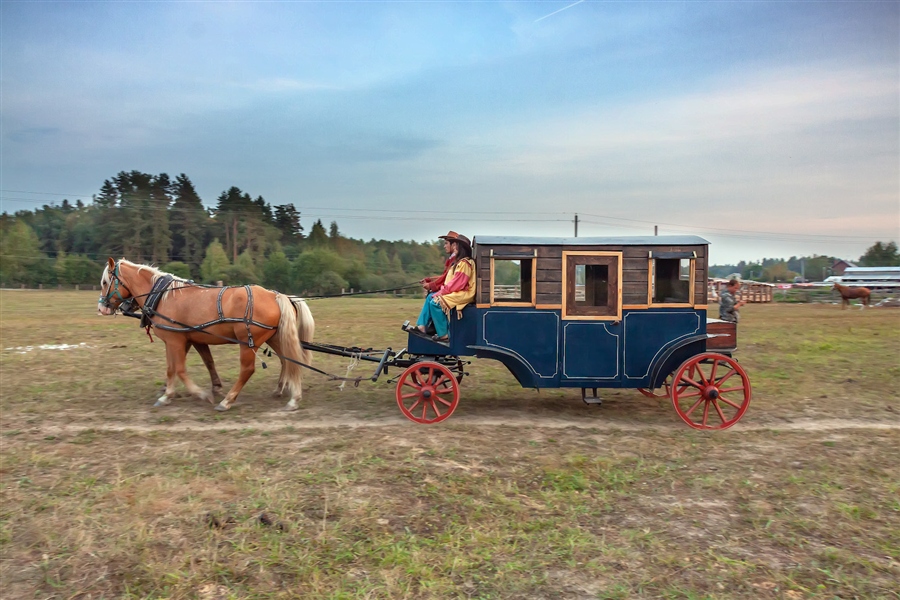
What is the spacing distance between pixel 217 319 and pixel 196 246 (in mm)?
45921

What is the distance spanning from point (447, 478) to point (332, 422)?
2.47m

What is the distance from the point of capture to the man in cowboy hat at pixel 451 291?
22.2 ft

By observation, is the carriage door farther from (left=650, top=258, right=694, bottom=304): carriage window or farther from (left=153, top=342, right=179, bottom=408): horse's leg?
(left=153, top=342, right=179, bottom=408): horse's leg

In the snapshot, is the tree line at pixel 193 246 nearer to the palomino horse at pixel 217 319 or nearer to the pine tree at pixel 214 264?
the pine tree at pixel 214 264

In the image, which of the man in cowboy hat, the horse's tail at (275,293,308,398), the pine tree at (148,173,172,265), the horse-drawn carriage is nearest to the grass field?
the horse's tail at (275,293,308,398)

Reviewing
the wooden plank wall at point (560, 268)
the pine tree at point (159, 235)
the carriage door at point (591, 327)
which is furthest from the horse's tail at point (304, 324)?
the pine tree at point (159, 235)

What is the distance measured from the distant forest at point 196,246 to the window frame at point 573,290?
3105 centimetres

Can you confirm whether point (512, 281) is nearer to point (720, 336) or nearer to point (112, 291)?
point (720, 336)

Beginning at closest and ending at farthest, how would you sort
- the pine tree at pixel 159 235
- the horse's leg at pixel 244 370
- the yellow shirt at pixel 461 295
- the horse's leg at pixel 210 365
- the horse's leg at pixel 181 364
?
1. the yellow shirt at pixel 461 295
2. the horse's leg at pixel 244 370
3. the horse's leg at pixel 181 364
4. the horse's leg at pixel 210 365
5. the pine tree at pixel 159 235

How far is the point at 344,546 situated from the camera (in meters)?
3.78

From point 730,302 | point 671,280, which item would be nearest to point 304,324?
point 671,280

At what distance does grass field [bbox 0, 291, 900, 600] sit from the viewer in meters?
3.44

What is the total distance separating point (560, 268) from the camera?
6.65 m

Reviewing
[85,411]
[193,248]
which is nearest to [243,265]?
[193,248]
